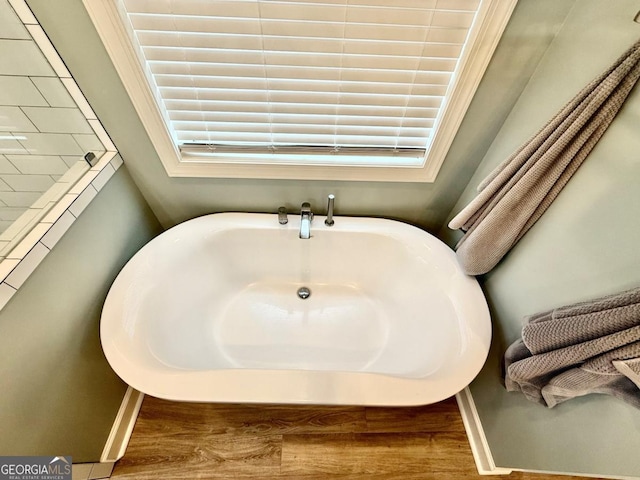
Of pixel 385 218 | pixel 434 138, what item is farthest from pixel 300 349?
pixel 434 138

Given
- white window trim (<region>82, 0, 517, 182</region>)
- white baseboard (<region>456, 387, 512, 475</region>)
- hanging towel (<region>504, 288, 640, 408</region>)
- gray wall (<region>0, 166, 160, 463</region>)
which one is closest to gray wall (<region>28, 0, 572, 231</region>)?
white window trim (<region>82, 0, 517, 182</region>)

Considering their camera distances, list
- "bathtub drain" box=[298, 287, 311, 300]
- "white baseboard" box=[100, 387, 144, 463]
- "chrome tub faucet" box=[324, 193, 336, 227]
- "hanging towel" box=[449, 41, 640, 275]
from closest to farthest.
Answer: "hanging towel" box=[449, 41, 640, 275], "white baseboard" box=[100, 387, 144, 463], "chrome tub faucet" box=[324, 193, 336, 227], "bathtub drain" box=[298, 287, 311, 300]

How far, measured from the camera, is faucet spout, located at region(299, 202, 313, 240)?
1330 mm

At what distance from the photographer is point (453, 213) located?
1474mm

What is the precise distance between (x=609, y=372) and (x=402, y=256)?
32.9 inches

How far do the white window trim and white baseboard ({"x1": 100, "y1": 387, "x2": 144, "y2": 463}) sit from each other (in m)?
0.99

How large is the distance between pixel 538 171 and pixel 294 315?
117 cm

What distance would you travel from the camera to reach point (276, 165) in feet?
4.17

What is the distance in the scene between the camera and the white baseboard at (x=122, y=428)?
1148 millimetres

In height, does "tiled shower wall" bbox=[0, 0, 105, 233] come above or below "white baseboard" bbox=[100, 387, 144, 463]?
above

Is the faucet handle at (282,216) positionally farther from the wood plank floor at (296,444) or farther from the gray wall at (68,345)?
the wood plank floor at (296,444)

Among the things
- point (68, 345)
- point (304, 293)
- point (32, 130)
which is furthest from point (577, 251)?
point (32, 130)

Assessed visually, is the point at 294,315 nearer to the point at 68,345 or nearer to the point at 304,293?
the point at 304,293

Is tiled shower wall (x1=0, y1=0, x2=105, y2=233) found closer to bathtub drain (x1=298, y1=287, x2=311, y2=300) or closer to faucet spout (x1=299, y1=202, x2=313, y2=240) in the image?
faucet spout (x1=299, y1=202, x2=313, y2=240)
